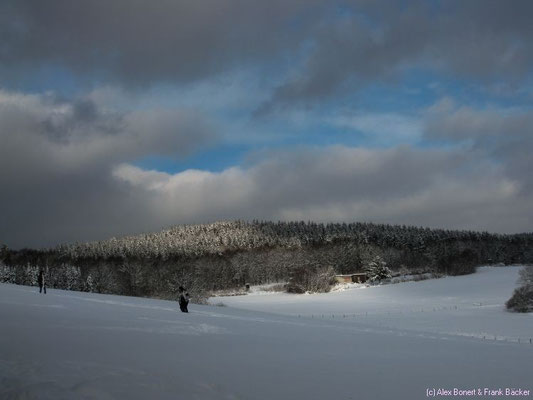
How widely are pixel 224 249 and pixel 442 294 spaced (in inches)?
4863

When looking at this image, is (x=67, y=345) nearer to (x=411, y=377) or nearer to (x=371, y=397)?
(x=371, y=397)


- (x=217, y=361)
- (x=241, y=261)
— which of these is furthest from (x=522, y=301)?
(x=241, y=261)

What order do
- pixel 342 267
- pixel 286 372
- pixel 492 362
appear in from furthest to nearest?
1. pixel 342 267
2. pixel 492 362
3. pixel 286 372

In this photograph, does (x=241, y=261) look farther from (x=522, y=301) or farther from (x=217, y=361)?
(x=217, y=361)

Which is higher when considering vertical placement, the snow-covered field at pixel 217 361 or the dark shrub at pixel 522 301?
the snow-covered field at pixel 217 361

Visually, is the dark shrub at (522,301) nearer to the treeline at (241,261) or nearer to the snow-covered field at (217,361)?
the snow-covered field at (217,361)

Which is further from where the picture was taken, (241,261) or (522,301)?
(241,261)

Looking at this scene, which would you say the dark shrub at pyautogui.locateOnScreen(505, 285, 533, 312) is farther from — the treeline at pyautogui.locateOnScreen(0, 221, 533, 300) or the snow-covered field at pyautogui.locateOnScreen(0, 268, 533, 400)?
the treeline at pyautogui.locateOnScreen(0, 221, 533, 300)

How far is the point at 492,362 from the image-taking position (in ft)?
54.6

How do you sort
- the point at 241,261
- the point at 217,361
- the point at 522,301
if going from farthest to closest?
the point at 241,261, the point at 522,301, the point at 217,361

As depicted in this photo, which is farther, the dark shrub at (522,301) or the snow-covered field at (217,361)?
the dark shrub at (522,301)

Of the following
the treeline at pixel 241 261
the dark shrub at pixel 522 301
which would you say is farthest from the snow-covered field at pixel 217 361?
the treeline at pixel 241 261

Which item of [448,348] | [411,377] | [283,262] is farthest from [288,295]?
[411,377]

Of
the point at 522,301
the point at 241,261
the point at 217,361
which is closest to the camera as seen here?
the point at 217,361
